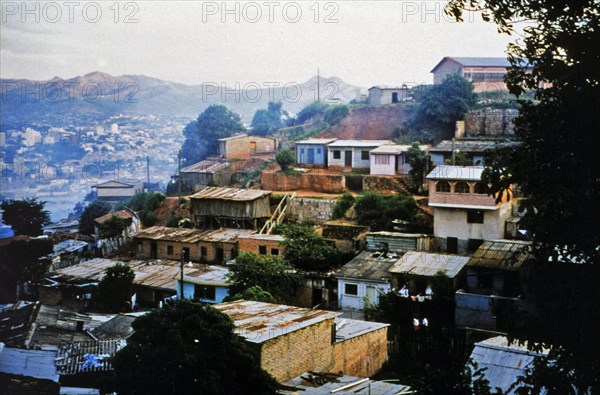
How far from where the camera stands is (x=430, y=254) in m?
12.3

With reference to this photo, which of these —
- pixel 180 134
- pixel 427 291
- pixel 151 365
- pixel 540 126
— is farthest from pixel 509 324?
pixel 180 134

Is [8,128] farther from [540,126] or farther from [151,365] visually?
[540,126]

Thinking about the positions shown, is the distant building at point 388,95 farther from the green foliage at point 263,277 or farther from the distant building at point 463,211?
the green foliage at point 263,277

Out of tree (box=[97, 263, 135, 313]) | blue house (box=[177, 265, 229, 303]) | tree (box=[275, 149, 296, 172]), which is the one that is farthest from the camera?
tree (box=[275, 149, 296, 172])

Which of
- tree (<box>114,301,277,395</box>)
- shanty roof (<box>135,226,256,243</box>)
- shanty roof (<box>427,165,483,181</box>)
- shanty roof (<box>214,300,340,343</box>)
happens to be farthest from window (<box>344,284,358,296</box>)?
tree (<box>114,301,277,395</box>)

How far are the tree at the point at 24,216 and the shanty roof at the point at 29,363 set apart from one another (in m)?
9.89

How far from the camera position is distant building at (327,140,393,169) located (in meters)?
18.6

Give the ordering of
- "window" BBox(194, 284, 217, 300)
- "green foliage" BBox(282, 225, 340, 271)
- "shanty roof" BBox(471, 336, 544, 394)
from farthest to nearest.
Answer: "green foliage" BBox(282, 225, 340, 271)
"window" BBox(194, 284, 217, 300)
"shanty roof" BBox(471, 336, 544, 394)

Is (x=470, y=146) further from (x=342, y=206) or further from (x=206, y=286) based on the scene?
(x=206, y=286)

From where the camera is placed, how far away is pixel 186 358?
5.23 metres

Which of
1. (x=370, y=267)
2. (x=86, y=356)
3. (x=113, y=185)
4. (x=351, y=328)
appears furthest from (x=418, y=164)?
(x=113, y=185)

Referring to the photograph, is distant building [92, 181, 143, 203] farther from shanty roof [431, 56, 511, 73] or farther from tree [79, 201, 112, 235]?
shanty roof [431, 56, 511, 73]

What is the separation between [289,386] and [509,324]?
3155mm

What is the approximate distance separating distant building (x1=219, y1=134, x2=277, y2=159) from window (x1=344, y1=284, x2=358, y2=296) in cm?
1215
